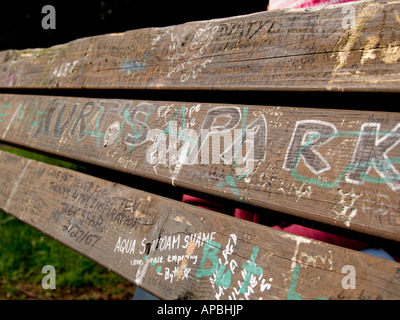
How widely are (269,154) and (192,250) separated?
405mm

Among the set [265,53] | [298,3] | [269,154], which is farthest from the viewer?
[298,3]

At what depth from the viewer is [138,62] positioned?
1578mm

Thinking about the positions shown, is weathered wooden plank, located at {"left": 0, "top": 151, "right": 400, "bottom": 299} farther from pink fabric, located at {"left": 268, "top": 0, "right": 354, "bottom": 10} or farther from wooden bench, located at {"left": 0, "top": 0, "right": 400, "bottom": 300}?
pink fabric, located at {"left": 268, "top": 0, "right": 354, "bottom": 10}

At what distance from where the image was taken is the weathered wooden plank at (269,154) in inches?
34.4

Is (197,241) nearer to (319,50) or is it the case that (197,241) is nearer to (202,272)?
(202,272)

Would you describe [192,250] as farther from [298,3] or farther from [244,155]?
[298,3]

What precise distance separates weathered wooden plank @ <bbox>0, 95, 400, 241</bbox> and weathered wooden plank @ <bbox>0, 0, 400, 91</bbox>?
9 centimetres

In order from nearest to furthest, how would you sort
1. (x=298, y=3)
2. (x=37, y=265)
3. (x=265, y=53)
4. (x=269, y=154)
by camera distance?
(x=269, y=154), (x=265, y=53), (x=298, y=3), (x=37, y=265)

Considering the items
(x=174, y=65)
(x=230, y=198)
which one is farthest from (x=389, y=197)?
(x=174, y=65)

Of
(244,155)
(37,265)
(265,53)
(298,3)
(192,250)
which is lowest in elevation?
(37,265)

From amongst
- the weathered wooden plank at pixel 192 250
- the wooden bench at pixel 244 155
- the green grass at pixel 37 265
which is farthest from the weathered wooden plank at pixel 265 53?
the green grass at pixel 37 265

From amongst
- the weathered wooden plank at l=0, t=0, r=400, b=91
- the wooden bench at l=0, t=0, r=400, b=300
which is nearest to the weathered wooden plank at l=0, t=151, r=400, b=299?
the wooden bench at l=0, t=0, r=400, b=300

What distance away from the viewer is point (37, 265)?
349 cm

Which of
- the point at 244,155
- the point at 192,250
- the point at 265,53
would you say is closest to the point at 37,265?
the point at 192,250
